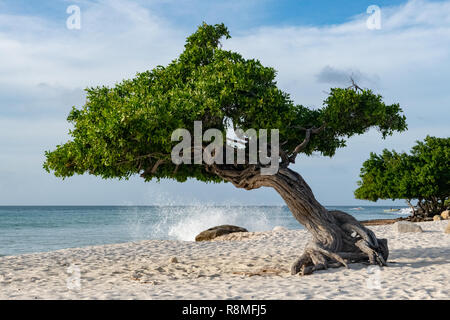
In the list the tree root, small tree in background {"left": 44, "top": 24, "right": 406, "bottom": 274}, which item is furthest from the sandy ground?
small tree in background {"left": 44, "top": 24, "right": 406, "bottom": 274}

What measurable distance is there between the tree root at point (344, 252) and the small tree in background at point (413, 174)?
20.9m

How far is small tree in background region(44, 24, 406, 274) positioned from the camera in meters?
8.91

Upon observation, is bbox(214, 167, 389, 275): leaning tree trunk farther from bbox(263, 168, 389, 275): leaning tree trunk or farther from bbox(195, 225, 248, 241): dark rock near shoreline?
bbox(195, 225, 248, 241): dark rock near shoreline

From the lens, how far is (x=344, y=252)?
11.3 metres

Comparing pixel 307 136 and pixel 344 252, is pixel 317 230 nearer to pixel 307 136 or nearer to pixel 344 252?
pixel 344 252

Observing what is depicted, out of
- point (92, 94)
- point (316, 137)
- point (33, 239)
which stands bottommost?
point (33, 239)

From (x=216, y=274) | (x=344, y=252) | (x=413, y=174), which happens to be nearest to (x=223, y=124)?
(x=216, y=274)

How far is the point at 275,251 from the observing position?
14695mm

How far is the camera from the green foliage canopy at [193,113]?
8805mm
